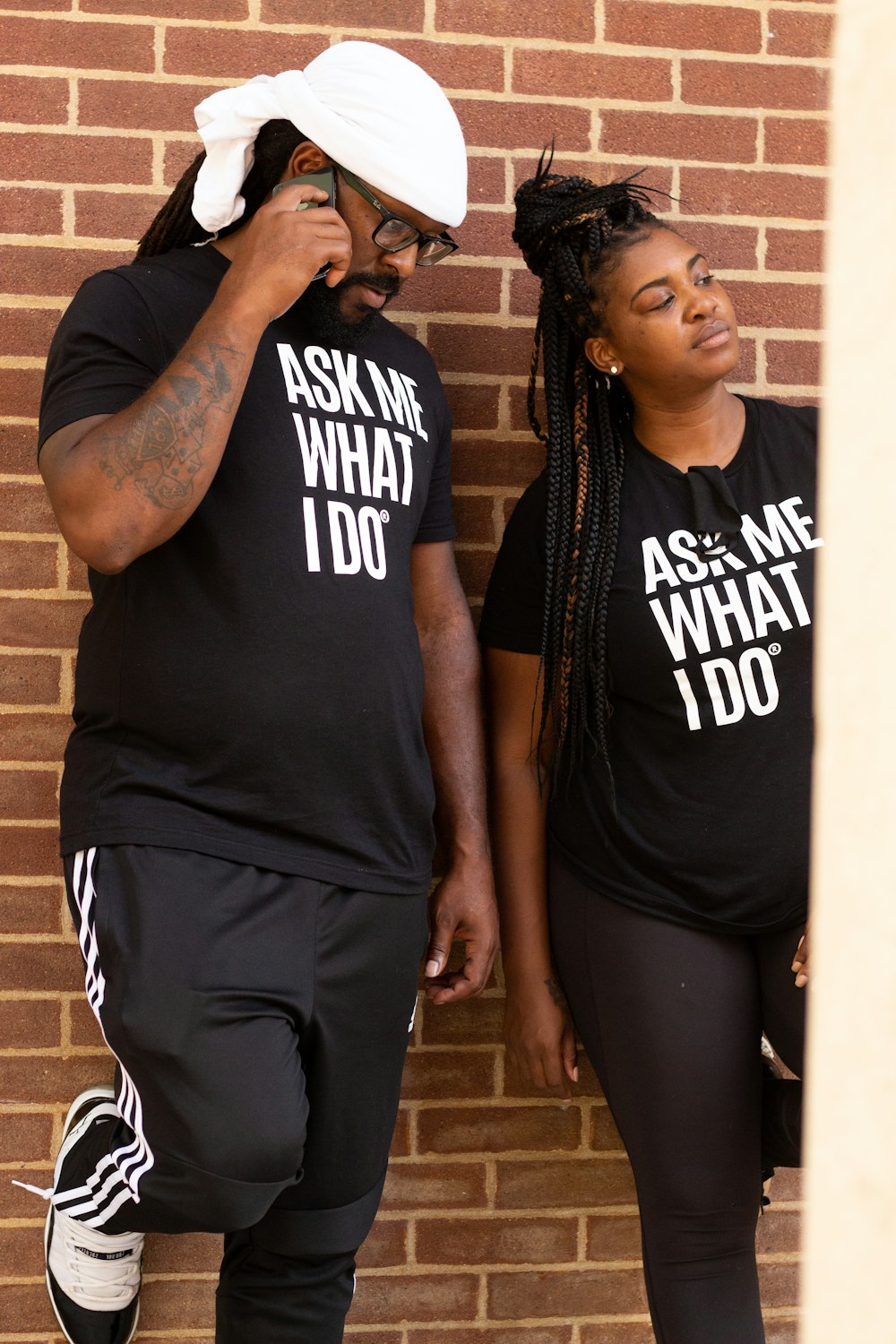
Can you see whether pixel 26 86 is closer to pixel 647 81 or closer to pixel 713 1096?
pixel 647 81

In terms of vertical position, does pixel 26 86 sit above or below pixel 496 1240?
above

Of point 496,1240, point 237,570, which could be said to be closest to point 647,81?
point 237,570

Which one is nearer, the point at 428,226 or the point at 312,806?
the point at 312,806

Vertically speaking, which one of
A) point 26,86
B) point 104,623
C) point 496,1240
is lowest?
point 496,1240

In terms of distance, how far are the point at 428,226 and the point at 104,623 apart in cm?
84

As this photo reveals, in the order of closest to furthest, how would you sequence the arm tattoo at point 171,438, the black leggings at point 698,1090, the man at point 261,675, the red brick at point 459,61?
the arm tattoo at point 171,438 < the man at point 261,675 < the black leggings at point 698,1090 < the red brick at point 459,61

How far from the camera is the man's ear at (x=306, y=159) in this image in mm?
2104

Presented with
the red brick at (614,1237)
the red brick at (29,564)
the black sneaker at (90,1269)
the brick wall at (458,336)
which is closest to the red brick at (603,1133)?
the brick wall at (458,336)

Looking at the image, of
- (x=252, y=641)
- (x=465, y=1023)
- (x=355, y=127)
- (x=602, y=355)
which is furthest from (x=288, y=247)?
(x=465, y=1023)

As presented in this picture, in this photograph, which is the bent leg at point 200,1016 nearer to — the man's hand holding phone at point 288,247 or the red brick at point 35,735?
the red brick at point 35,735

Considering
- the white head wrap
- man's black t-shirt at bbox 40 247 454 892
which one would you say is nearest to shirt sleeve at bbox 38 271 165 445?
man's black t-shirt at bbox 40 247 454 892

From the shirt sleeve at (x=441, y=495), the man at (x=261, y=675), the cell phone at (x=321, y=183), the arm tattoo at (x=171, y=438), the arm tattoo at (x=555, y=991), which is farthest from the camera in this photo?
the arm tattoo at (x=555, y=991)

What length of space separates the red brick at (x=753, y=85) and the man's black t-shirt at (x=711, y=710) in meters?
0.87

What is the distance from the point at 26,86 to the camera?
8.41ft
